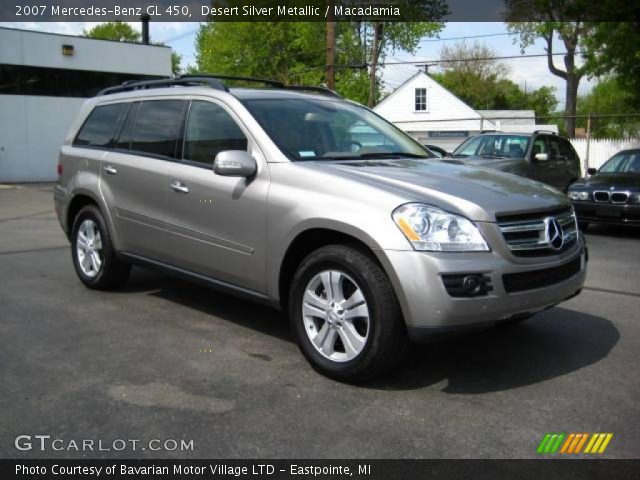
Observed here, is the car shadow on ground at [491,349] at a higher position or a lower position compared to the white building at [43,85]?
lower

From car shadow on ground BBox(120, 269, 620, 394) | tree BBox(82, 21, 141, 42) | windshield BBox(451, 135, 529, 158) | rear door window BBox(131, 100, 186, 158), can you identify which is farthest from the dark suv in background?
tree BBox(82, 21, 141, 42)

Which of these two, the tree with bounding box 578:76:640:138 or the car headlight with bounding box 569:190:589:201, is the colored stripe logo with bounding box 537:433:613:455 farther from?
the tree with bounding box 578:76:640:138

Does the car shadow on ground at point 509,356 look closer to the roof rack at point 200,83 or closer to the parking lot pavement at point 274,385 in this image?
the parking lot pavement at point 274,385

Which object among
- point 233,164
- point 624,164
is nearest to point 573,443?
point 233,164

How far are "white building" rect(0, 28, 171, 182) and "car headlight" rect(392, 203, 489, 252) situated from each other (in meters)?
22.5

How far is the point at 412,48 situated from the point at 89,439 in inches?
1762

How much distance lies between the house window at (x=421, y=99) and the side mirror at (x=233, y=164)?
43.2 metres

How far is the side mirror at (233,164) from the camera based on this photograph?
437 centimetres

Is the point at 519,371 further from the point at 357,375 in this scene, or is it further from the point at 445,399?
the point at 357,375

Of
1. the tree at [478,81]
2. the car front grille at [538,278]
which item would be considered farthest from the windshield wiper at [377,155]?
the tree at [478,81]

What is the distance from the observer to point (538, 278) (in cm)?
393

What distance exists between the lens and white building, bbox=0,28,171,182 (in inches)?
906
